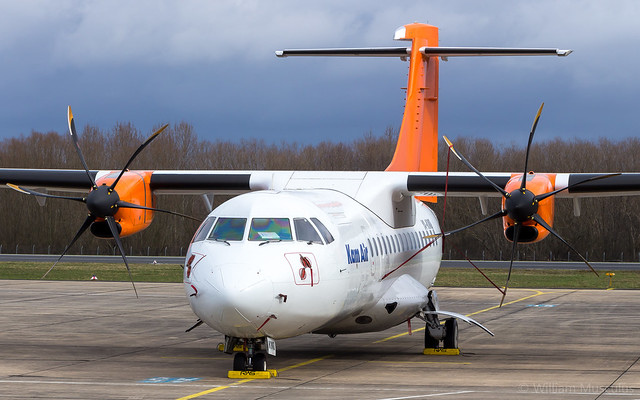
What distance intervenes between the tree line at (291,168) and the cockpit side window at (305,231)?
48.5 metres

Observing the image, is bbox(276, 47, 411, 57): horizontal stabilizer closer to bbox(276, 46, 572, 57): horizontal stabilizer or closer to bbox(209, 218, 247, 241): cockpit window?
bbox(276, 46, 572, 57): horizontal stabilizer

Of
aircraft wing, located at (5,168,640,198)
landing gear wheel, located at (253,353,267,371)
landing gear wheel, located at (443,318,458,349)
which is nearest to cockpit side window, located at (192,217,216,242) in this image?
landing gear wheel, located at (253,353,267,371)

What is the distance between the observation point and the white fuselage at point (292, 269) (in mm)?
11500

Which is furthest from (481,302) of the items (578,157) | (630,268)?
(578,157)

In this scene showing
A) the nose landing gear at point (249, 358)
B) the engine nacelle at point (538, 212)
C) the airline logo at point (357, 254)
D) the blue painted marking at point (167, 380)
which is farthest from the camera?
the engine nacelle at point (538, 212)

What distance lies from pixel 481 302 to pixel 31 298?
46.5 ft

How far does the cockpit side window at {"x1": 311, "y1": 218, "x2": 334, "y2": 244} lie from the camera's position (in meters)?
12.9

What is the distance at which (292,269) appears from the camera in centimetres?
1191

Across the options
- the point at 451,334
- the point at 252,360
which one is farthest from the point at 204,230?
the point at 451,334

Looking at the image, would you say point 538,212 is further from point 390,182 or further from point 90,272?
point 90,272

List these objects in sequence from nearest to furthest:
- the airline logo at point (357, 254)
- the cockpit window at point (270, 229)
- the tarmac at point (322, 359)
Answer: the tarmac at point (322, 359) → the cockpit window at point (270, 229) → the airline logo at point (357, 254)

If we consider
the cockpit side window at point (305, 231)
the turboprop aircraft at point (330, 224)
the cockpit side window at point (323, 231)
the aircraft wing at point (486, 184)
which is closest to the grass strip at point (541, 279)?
the turboprop aircraft at point (330, 224)

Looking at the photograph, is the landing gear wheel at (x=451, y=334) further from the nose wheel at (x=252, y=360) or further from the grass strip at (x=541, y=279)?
the grass strip at (x=541, y=279)

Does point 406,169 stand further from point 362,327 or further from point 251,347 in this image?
point 251,347
